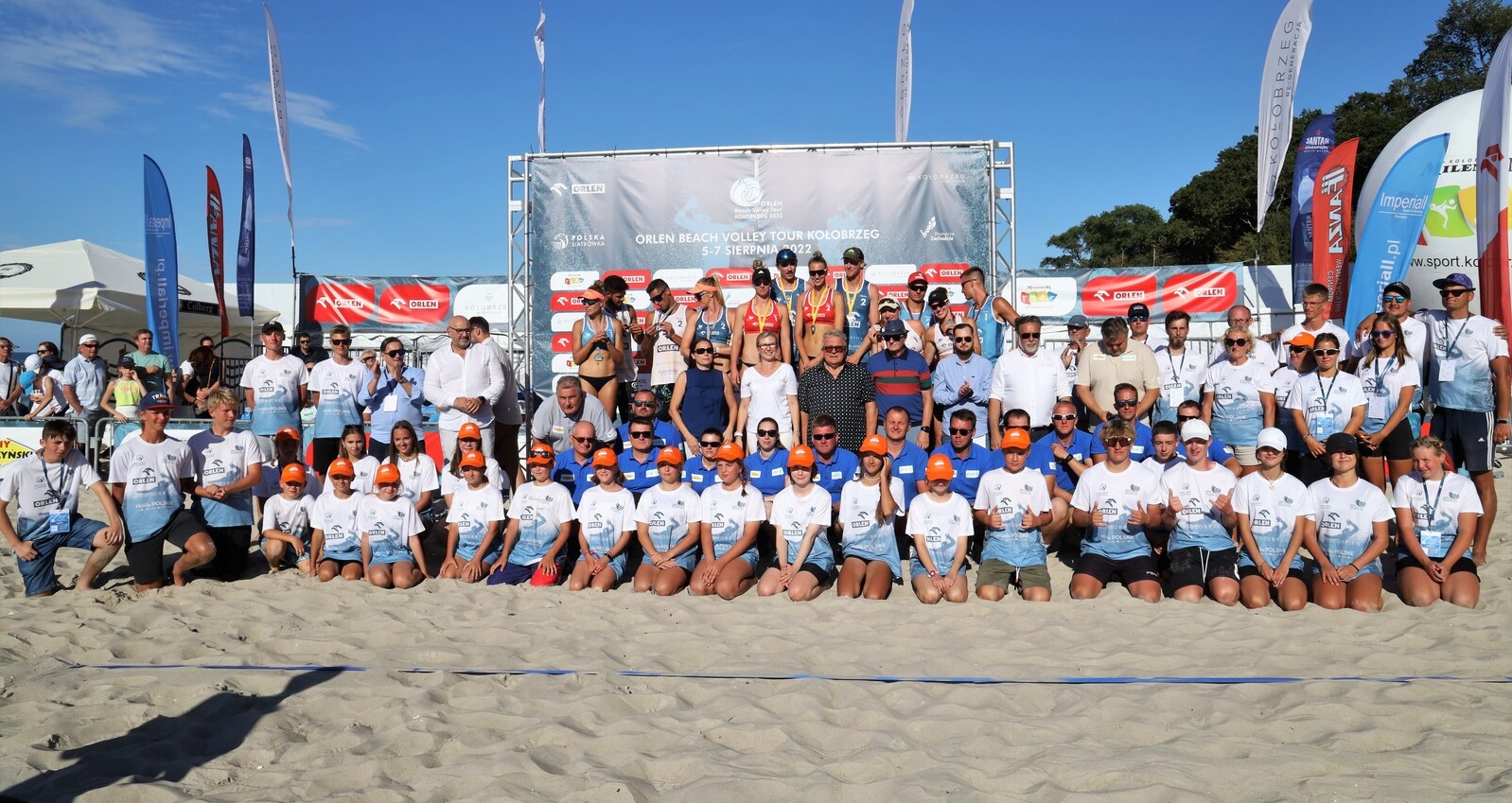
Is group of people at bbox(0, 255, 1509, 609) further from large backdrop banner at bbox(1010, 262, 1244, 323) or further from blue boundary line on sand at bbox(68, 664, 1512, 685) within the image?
large backdrop banner at bbox(1010, 262, 1244, 323)

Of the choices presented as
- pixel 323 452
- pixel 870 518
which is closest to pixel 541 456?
pixel 870 518

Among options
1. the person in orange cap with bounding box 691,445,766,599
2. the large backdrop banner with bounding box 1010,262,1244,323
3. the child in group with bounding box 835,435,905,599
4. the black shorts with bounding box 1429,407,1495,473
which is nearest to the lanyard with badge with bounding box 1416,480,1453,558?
the black shorts with bounding box 1429,407,1495,473

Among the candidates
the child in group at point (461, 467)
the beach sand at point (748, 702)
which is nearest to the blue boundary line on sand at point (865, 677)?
the beach sand at point (748, 702)

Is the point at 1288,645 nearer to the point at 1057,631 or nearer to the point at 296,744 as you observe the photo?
the point at 1057,631

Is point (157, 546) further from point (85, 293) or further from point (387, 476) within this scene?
point (85, 293)

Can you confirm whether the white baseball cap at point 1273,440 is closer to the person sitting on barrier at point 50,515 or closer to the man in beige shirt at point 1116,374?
the man in beige shirt at point 1116,374

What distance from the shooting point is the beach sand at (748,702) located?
3127 mm

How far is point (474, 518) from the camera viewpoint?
21.1 feet

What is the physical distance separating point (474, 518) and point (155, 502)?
2034mm

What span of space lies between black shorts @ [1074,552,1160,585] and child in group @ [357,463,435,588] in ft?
13.7

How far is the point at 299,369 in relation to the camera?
7801 mm

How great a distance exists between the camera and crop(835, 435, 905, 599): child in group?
19.5 ft

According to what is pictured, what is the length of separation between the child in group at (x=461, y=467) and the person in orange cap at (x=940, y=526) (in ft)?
9.23

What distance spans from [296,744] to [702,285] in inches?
185
